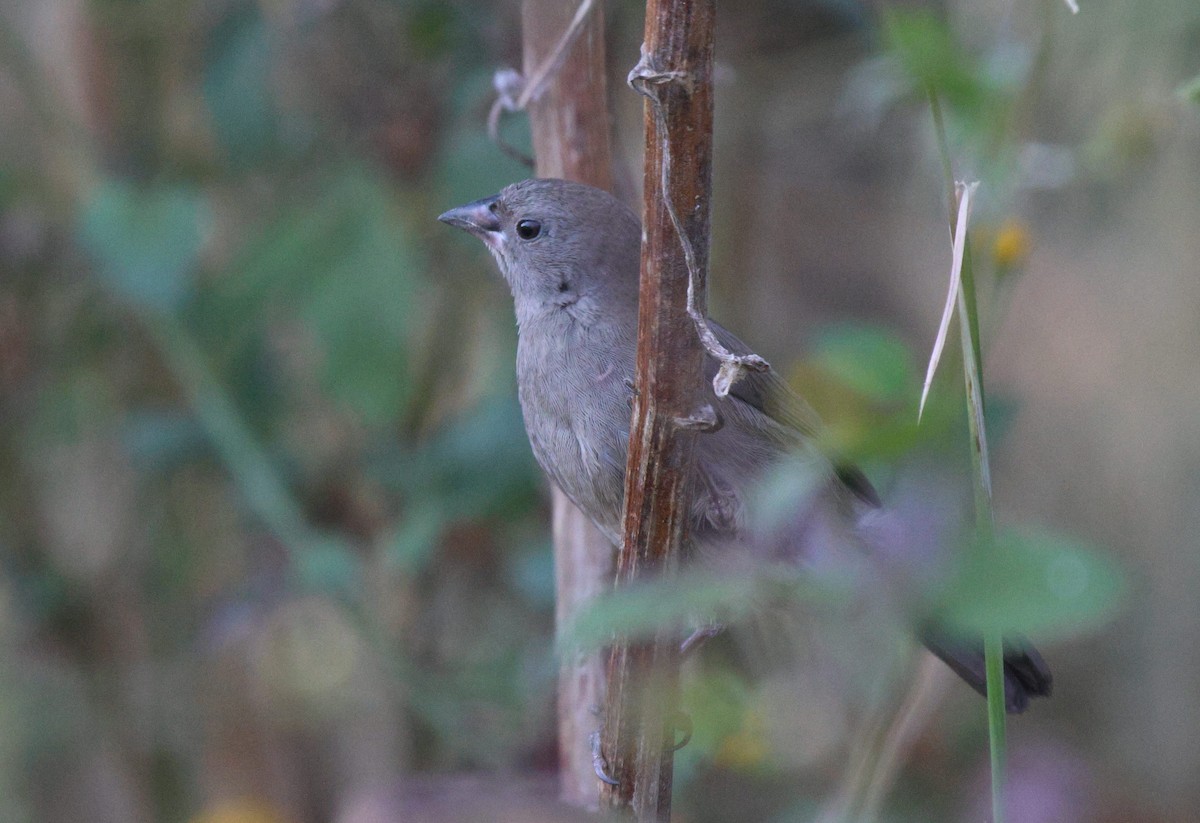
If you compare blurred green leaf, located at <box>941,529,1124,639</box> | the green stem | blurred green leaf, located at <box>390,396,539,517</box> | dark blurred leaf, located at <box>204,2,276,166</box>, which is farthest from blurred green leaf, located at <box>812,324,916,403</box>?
dark blurred leaf, located at <box>204,2,276,166</box>

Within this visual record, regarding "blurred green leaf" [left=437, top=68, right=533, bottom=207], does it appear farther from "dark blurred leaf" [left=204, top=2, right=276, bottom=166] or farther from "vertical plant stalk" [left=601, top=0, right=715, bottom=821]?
"vertical plant stalk" [left=601, top=0, right=715, bottom=821]

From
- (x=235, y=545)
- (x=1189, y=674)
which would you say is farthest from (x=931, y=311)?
(x=235, y=545)

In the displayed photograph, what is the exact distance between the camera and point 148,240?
2.93 m

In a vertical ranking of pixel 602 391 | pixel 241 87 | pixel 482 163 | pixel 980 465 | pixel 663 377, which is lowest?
pixel 602 391

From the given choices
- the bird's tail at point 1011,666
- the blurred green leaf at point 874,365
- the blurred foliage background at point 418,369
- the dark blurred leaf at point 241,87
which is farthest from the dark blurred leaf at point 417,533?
the blurred green leaf at point 874,365

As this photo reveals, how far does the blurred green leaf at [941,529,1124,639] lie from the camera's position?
0.86 m

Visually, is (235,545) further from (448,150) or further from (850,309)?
(850,309)

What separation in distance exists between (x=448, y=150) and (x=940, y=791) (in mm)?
2521

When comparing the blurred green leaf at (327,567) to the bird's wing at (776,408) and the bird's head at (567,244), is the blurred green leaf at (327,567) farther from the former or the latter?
the bird's wing at (776,408)

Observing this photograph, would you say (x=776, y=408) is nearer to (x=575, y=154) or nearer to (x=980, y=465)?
(x=575, y=154)

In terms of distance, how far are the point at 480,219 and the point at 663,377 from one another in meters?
1.32

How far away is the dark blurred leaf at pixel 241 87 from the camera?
3.26m

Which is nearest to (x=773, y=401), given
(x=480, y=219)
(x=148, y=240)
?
(x=480, y=219)

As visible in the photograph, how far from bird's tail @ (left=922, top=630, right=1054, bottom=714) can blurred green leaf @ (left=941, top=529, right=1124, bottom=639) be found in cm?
139
